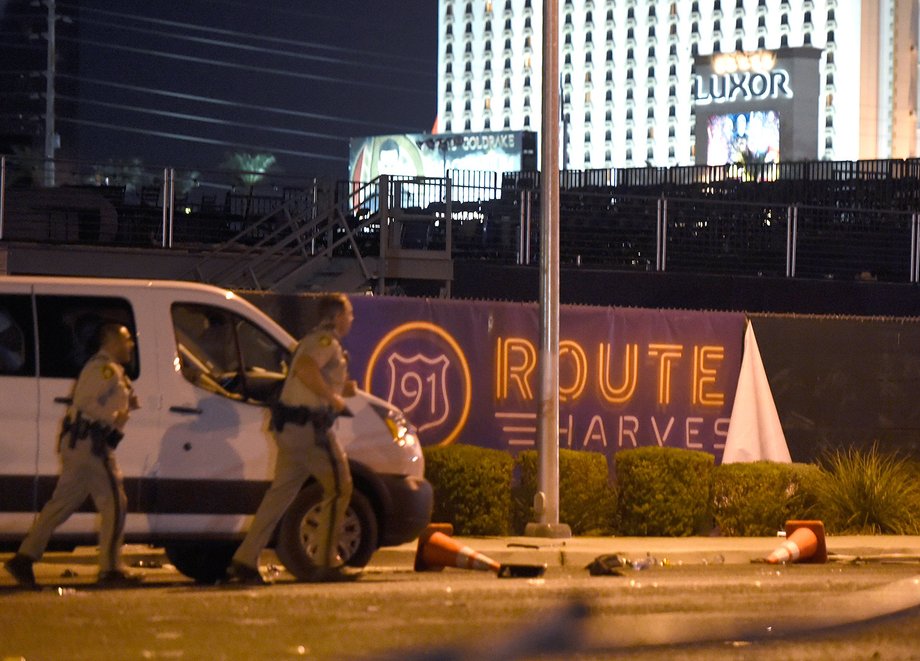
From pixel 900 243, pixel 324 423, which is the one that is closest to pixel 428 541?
pixel 324 423

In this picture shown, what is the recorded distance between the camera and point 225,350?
11680 mm

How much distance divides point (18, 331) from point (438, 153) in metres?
130

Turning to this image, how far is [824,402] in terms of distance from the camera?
58.5 ft

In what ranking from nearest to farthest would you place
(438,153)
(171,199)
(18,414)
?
(18,414), (171,199), (438,153)

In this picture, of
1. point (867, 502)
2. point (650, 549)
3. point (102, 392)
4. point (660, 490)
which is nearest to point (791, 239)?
point (867, 502)

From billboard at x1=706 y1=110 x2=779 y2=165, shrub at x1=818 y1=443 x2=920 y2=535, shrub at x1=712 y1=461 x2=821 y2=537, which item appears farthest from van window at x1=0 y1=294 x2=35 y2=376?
billboard at x1=706 y1=110 x2=779 y2=165

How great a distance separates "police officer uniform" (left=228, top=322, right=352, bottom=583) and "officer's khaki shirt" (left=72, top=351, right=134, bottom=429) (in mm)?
1060

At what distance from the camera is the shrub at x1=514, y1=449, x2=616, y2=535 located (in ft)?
50.8

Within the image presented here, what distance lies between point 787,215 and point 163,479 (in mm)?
20278

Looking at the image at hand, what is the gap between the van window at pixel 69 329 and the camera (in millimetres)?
11133

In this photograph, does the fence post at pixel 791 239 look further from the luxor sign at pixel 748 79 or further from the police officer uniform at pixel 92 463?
the luxor sign at pixel 748 79

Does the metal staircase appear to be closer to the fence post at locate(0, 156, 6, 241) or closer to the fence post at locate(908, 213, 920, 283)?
the fence post at locate(0, 156, 6, 241)

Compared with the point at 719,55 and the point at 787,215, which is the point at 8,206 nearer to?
the point at 787,215

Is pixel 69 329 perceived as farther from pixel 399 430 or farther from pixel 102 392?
pixel 399 430
